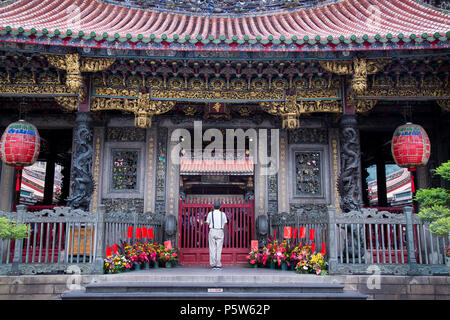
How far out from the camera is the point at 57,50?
8156mm

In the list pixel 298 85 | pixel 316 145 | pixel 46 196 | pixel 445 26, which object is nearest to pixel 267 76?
pixel 298 85

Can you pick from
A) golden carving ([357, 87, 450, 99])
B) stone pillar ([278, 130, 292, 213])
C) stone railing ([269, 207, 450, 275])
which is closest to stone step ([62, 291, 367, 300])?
stone railing ([269, 207, 450, 275])

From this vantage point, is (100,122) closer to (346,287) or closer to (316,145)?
(316,145)

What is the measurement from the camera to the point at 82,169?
8414mm

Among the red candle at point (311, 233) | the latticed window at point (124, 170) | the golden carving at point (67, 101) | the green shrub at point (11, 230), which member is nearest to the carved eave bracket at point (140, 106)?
the golden carving at point (67, 101)

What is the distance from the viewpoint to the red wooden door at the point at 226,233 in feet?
32.6

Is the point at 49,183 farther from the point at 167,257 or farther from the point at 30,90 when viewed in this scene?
the point at 167,257

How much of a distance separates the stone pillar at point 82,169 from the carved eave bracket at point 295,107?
12.5ft

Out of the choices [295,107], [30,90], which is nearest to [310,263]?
[295,107]

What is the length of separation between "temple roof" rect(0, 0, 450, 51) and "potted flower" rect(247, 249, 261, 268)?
4.44m

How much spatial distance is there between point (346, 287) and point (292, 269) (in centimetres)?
143

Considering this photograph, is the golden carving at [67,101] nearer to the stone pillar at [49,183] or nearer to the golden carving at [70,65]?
the golden carving at [70,65]

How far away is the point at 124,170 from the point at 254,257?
384 cm

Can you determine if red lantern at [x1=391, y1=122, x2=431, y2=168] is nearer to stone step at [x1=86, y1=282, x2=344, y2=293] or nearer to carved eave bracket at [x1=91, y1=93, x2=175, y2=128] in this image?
stone step at [x1=86, y1=282, x2=344, y2=293]
